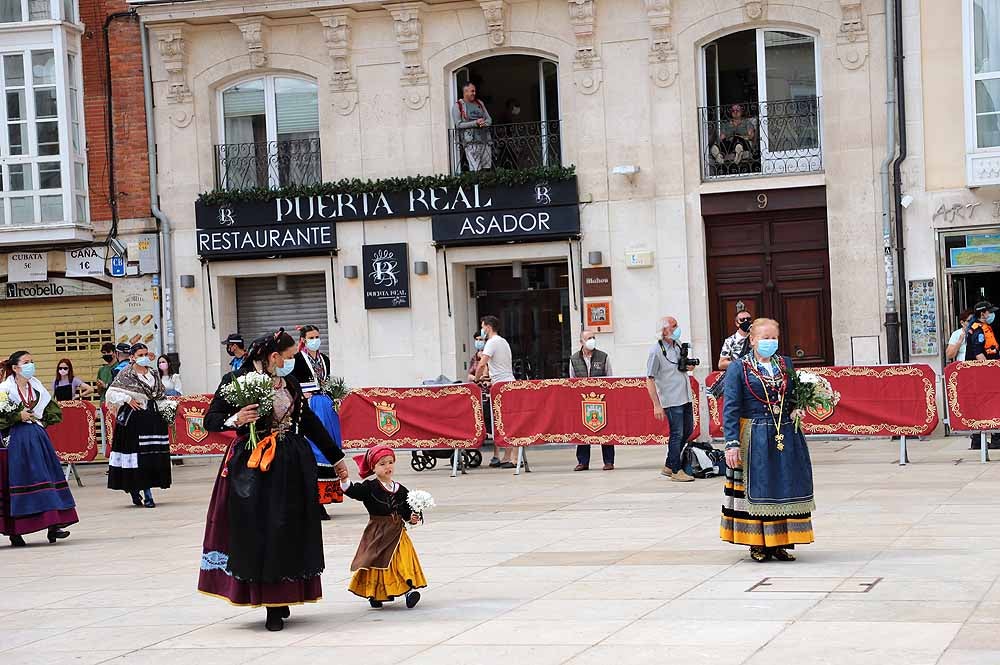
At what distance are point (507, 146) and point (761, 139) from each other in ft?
13.6

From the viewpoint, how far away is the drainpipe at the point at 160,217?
1033 inches

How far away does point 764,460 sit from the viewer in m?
10.8

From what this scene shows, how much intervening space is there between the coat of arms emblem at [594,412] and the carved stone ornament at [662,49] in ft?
22.8

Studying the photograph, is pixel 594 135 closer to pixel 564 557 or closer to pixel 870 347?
pixel 870 347

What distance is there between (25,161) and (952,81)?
1504cm

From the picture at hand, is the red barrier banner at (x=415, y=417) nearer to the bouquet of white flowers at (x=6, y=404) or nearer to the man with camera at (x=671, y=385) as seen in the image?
the man with camera at (x=671, y=385)

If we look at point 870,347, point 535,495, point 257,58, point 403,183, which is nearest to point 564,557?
→ point 535,495

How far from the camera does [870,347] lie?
23.2 m

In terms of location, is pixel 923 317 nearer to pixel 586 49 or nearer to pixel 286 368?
pixel 586 49

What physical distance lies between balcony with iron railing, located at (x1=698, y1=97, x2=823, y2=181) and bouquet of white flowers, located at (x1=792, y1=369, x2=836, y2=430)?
13.2m

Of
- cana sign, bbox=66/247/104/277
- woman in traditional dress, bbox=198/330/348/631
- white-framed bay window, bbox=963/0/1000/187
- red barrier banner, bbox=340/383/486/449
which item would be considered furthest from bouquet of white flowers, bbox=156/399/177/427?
white-framed bay window, bbox=963/0/1000/187

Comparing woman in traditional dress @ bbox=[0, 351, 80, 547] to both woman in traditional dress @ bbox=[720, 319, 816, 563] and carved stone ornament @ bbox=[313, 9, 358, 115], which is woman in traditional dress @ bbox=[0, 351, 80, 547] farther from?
carved stone ornament @ bbox=[313, 9, 358, 115]

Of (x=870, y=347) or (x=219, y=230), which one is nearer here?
(x=870, y=347)

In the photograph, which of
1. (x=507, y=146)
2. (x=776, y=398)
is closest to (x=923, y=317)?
(x=507, y=146)
